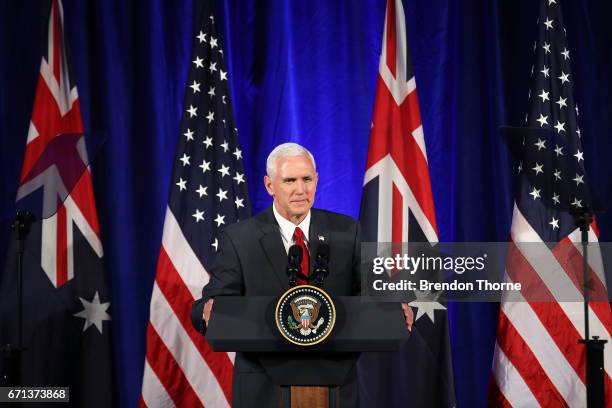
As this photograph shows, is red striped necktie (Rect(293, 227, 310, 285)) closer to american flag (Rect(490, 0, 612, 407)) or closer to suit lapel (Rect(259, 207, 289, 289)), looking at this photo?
suit lapel (Rect(259, 207, 289, 289))

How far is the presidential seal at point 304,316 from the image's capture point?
1979mm

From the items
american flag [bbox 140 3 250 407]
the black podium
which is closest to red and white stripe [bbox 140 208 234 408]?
american flag [bbox 140 3 250 407]

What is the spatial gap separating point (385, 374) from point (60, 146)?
2.26 m

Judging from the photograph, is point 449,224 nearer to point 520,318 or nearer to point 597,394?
point 520,318

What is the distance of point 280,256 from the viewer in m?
2.53

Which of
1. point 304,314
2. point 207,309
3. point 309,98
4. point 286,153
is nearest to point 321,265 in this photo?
point 304,314

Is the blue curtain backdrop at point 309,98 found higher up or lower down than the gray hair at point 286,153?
higher up

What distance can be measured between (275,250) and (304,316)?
58 centimetres

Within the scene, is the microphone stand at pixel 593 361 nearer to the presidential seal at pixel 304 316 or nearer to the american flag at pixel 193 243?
the presidential seal at pixel 304 316

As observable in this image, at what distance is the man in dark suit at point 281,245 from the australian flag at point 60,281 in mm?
1732

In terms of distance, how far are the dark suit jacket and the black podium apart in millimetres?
382

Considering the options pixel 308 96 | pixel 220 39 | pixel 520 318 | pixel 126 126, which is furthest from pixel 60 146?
pixel 520 318

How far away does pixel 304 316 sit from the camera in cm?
198

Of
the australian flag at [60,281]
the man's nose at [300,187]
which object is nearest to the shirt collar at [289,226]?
the man's nose at [300,187]
